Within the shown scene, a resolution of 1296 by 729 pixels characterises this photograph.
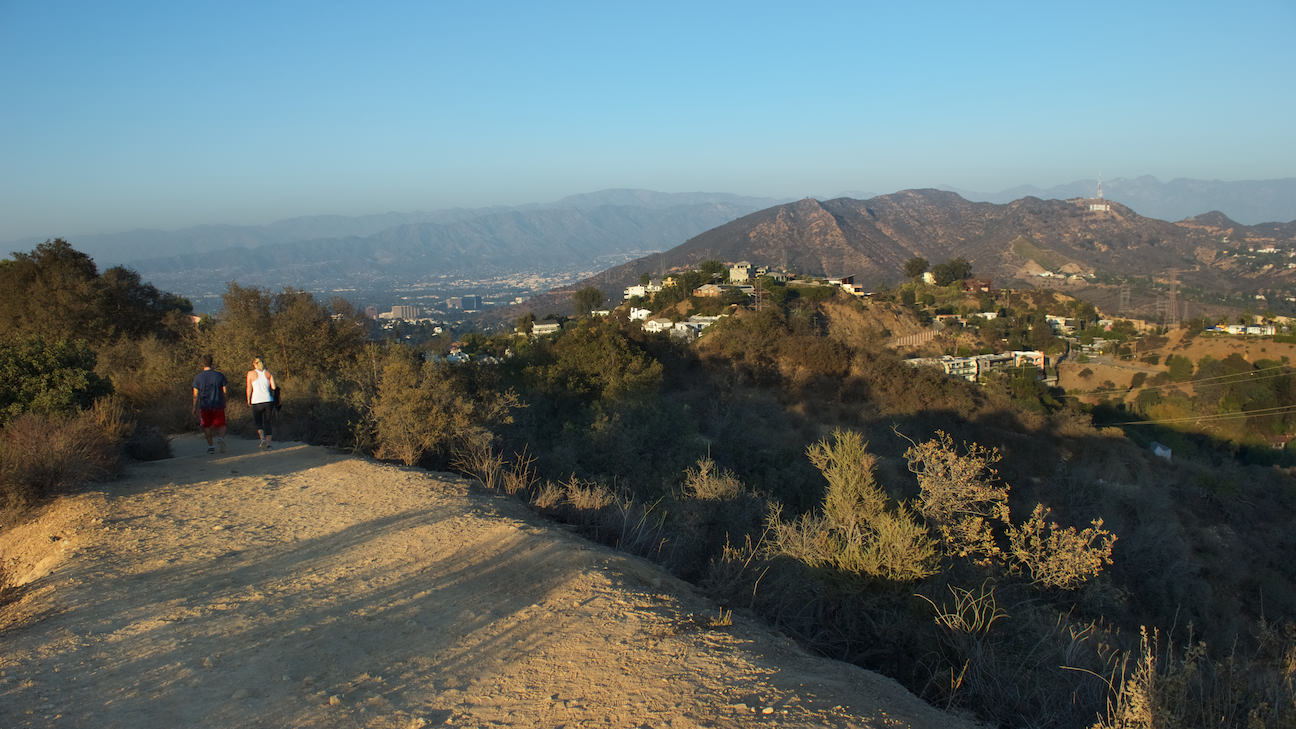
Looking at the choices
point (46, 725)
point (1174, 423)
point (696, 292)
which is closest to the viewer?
point (46, 725)

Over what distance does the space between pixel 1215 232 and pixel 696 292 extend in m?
109

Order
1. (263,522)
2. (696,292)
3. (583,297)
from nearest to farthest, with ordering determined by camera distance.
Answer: (263,522)
(696,292)
(583,297)

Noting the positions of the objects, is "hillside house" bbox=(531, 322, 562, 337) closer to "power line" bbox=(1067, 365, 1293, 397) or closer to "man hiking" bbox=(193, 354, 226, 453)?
"man hiking" bbox=(193, 354, 226, 453)

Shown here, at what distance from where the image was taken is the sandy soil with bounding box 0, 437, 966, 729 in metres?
3.43

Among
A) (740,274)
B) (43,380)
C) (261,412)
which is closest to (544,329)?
(740,274)

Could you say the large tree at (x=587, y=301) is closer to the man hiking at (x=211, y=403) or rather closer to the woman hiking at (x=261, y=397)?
the woman hiking at (x=261, y=397)

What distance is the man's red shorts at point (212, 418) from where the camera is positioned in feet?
30.4

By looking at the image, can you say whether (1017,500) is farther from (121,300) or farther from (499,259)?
(499,259)

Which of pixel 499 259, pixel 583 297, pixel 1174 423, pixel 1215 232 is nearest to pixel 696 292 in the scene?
pixel 583 297

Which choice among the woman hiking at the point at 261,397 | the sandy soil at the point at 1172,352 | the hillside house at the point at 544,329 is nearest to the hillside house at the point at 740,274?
the hillside house at the point at 544,329

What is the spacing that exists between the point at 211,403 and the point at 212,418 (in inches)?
8.9

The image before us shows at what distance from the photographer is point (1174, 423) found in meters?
31.6

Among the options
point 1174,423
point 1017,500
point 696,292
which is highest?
point 696,292

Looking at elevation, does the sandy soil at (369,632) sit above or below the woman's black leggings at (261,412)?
below
